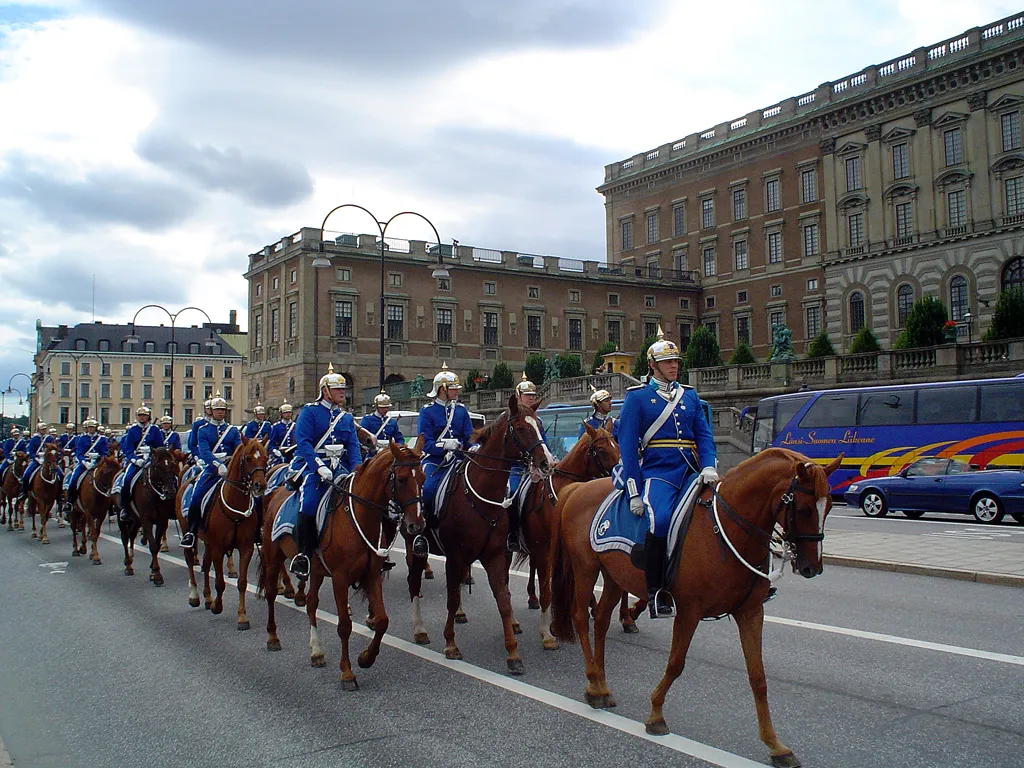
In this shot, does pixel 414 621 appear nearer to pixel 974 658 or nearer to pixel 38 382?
pixel 974 658

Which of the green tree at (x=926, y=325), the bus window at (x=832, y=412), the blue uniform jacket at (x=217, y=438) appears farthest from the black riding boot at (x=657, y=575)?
the green tree at (x=926, y=325)

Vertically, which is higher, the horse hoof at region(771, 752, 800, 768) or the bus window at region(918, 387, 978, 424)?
the bus window at region(918, 387, 978, 424)

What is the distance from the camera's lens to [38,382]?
435ft

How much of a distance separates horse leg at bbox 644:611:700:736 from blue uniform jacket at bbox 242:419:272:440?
13207mm

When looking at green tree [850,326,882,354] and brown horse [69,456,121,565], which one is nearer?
brown horse [69,456,121,565]

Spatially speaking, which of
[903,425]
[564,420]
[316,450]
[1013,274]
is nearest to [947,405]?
[903,425]

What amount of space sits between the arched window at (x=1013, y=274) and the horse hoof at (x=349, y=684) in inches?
2278

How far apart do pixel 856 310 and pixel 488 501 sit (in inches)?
2452

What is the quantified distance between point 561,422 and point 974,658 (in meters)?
24.8

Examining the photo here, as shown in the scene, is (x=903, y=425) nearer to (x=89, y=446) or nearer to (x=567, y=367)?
(x=89, y=446)

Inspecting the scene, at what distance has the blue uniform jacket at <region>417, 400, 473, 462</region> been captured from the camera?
10.8 m

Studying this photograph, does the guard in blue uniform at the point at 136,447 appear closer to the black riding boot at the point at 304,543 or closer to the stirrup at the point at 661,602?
the black riding boot at the point at 304,543

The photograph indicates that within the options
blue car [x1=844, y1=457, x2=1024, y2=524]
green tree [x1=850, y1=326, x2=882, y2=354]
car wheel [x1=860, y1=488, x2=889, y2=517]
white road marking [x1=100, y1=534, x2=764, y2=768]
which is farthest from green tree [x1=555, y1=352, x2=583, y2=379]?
white road marking [x1=100, y1=534, x2=764, y2=768]

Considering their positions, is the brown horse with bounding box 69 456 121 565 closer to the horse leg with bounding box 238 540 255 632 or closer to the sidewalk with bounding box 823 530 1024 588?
the horse leg with bounding box 238 540 255 632
